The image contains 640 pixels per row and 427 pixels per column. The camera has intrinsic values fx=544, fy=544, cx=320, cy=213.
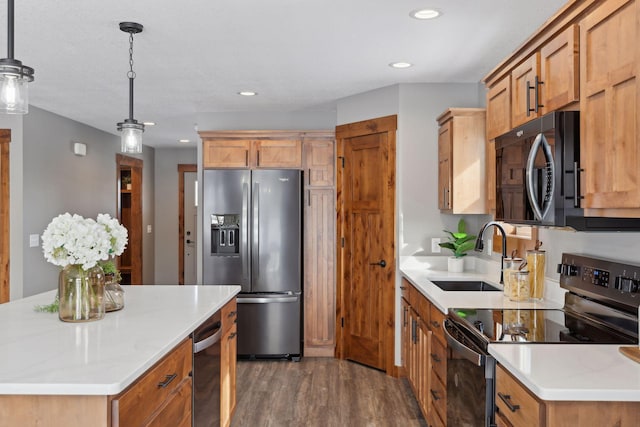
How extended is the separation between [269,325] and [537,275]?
275cm

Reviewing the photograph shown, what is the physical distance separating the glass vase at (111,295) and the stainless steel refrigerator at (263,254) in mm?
2548

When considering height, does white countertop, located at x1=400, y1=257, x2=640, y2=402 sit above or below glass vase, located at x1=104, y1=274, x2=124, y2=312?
below

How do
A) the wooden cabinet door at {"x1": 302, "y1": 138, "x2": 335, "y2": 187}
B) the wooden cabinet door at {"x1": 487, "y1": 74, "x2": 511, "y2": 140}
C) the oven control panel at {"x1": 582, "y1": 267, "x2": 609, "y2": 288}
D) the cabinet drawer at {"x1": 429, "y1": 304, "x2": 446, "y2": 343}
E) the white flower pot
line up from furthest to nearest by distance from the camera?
the wooden cabinet door at {"x1": 302, "y1": 138, "x2": 335, "y2": 187}, the white flower pot, the cabinet drawer at {"x1": 429, "y1": 304, "x2": 446, "y2": 343}, the wooden cabinet door at {"x1": 487, "y1": 74, "x2": 511, "y2": 140}, the oven control panel at {"x1": 582, "y1": 267, "x2": 609, "y2": 288}

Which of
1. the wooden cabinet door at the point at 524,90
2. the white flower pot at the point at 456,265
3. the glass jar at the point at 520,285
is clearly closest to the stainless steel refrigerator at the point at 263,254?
the white flower pot at the point at 456,265

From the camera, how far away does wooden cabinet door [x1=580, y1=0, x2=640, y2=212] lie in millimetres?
1598

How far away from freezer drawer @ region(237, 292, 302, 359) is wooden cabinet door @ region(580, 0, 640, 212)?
3.50 metres

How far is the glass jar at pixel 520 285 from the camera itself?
9.34ft

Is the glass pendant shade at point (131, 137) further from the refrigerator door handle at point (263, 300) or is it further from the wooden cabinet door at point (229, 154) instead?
the refrigerator door handle at point (263, 300)

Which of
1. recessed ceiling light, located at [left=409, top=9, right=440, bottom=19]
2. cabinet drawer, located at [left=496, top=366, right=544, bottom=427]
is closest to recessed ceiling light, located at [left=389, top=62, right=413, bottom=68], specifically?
recessed ceiling light, located at [left=409, top=9, right=440, bottom=19]

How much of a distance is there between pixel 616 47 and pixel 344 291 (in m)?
3.57

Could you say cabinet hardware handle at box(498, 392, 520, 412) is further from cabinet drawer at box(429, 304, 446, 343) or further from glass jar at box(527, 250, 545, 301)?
glass jar at box(527, 250, 545, 301)

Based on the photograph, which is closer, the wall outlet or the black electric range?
the black electric range

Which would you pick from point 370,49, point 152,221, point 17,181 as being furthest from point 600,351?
point 152,221

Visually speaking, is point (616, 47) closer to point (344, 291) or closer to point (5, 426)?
point (5, 426)
